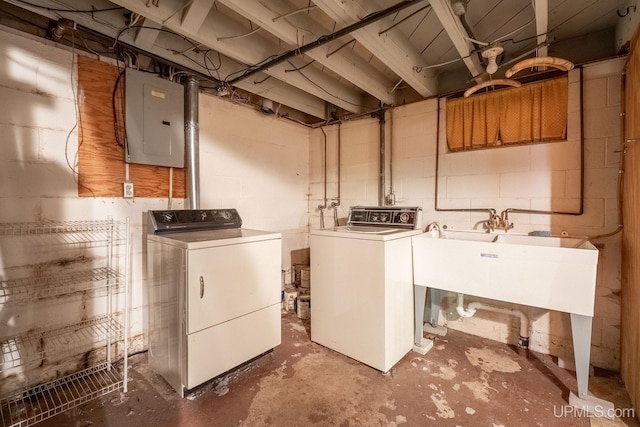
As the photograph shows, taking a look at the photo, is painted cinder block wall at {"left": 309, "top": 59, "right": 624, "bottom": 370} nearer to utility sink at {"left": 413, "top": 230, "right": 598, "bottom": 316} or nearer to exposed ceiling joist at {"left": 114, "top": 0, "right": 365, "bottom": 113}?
utility sink at {"left": 413, "top": 230, "right": 598, "bottom": 316}

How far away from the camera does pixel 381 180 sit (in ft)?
9.95

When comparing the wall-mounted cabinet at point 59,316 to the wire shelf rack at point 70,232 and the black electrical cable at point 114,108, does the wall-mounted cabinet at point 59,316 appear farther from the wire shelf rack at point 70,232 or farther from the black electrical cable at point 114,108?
the black electrical cable at point 114,108

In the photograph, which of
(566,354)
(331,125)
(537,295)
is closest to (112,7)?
(331,125)

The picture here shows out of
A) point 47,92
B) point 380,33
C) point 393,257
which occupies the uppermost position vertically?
point 380,33

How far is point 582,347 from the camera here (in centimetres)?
166

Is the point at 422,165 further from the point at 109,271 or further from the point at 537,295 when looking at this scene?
the point at 109,271

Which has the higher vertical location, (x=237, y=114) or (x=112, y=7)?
(x=112, y=7)

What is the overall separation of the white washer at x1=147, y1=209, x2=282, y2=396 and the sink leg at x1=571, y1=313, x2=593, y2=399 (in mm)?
1914

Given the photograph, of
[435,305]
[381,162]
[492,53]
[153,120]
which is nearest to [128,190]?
[153,120]

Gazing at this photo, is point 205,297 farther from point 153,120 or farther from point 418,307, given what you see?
point 418,307

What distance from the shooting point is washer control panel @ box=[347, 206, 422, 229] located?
8.19ft

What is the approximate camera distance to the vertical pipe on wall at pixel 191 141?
7.77 ft

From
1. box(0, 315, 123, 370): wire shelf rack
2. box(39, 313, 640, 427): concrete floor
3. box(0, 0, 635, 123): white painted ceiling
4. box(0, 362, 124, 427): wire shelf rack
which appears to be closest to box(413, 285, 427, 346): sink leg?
box(39, 313, 640, 427): concrete floor

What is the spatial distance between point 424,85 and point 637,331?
2231 millimetres
